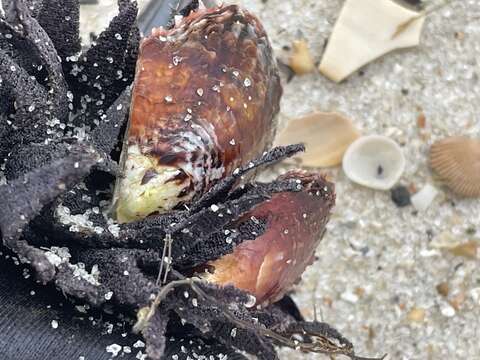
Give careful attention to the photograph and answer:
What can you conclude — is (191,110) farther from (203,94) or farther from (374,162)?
(374,162)

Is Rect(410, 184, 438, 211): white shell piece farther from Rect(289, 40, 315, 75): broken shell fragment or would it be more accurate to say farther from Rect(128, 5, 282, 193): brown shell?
Rect(128, 5, 282, 193): brown shell

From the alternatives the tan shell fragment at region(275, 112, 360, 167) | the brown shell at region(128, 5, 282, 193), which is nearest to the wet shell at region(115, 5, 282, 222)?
the brown shell at region(128, 5, 282, 193)

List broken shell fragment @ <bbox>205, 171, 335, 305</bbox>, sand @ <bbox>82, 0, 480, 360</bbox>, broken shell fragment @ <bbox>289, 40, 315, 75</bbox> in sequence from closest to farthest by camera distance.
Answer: broken shell fragment @ <bbox>205, 171, 335, 305</bbox>, sand @ <bbox>82, 0, 480, 360</bbox>, broken shell fragment @ <bbox>289, 40, 315, 75</bbox>

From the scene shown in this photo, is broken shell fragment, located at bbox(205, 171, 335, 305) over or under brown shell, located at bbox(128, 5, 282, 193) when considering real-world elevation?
under

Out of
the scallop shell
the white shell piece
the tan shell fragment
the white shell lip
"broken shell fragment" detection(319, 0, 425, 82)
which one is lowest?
the white shell piece

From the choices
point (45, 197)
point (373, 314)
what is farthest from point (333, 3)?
point (45, 197)

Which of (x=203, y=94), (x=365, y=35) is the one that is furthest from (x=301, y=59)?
(x=203, y=94)

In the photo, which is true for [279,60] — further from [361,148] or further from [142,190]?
[142,190]

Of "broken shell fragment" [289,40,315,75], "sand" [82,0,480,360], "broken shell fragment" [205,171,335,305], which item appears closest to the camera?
"broken shell fragment" [205,171,335,305]
